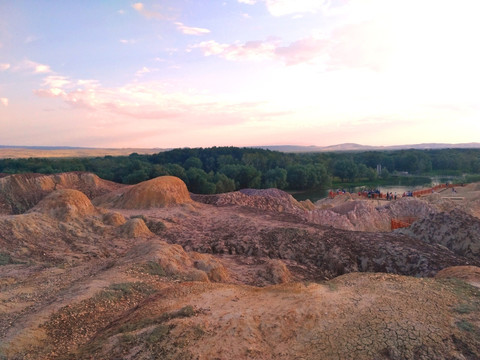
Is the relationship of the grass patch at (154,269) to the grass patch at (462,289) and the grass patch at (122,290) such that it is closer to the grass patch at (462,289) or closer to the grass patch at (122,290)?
the grass patch at (122,290)

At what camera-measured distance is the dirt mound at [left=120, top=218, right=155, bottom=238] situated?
50.5 ft

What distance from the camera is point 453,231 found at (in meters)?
16.6

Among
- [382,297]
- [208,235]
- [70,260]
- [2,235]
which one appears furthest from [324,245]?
A: [2,235]

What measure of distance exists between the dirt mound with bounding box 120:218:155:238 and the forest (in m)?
29.3

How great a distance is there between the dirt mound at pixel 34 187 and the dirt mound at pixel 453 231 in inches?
959

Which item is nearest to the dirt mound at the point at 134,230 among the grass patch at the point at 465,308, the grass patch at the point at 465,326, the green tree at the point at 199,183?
the grass patch at the point at 465,308

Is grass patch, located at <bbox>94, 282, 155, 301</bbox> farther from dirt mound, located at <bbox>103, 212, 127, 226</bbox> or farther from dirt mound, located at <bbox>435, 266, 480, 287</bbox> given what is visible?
dirt mound, located at <bbox>103, 212, 127, 226</bbox>

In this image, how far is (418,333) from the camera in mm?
5680

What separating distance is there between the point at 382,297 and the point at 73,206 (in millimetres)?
14467

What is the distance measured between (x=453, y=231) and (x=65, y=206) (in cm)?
1890

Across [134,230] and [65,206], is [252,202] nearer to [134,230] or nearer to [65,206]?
[134,230]

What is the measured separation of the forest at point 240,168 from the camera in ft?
162

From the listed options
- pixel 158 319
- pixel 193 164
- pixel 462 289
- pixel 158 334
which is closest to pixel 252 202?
pixel 462 289

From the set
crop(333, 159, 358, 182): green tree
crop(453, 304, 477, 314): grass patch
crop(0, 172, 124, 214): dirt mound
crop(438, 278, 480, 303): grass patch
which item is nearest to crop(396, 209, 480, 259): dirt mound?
crop(438, 278, 480, 303): grass patch
